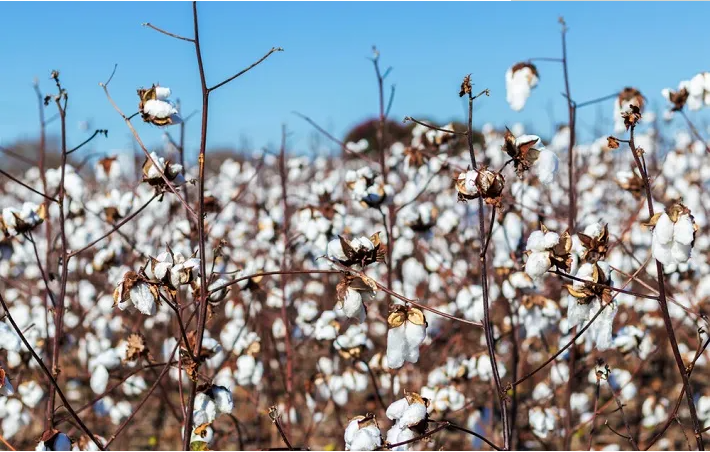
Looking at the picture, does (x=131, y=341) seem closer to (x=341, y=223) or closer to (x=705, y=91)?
(x=341, y=223)

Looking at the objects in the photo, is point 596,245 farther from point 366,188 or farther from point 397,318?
point 366,188

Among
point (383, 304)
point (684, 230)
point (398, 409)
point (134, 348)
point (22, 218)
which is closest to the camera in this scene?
point (684, 230)

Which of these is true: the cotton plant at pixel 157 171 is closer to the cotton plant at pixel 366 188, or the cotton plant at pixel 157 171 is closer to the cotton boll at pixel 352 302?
the cotton boll at pixel 352 302

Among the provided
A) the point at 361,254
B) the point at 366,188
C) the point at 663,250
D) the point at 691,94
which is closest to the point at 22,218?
the point at 366,188

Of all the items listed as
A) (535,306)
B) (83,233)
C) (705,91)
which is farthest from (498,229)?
(83,233)

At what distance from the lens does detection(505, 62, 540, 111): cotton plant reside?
245 cm

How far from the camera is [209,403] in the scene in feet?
5.52

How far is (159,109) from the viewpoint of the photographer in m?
1.63

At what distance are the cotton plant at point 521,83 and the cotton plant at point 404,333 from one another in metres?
1.27

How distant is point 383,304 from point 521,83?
51.6 inches

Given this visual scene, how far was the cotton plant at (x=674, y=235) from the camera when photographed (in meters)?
1.32

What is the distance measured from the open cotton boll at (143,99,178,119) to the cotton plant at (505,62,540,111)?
1.29 metres

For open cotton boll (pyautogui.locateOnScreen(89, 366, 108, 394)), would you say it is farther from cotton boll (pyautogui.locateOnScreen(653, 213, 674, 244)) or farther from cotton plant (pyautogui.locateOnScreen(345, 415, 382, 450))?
cotton boll (pyautogui.locateOnScreen(653, 213, 674, 244))

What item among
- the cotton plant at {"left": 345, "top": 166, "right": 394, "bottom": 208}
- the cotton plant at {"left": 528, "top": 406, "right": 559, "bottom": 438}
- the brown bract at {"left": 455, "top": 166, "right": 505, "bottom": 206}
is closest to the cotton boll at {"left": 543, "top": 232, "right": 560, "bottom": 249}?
the brown bract at {"left": 455, "top": 166, "right": 505, "bottom": 206}
